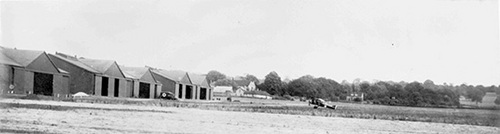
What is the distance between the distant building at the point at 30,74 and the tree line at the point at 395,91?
1180 cm

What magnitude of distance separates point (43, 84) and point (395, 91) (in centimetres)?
2435

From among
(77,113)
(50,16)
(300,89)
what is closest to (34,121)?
(77,113)

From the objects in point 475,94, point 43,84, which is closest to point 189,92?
point 43,84

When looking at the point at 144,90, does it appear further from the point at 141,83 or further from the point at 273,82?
the point at 273,82

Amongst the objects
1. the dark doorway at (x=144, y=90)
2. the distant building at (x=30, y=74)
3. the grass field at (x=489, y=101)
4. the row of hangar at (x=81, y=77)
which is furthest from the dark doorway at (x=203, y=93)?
the grass field at (x=489, y=101)

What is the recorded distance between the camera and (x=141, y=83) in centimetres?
2748

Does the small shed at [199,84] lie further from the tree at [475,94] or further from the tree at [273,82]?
the tree at [475,94]

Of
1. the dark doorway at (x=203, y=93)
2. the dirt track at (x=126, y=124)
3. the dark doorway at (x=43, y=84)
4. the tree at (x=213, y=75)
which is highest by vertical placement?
the tree at (x=213, y=75)

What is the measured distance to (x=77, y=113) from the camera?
61.4 feet

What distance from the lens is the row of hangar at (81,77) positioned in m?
22.9

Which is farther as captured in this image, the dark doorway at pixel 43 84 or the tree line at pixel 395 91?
the dark doorway at pixel 43 84

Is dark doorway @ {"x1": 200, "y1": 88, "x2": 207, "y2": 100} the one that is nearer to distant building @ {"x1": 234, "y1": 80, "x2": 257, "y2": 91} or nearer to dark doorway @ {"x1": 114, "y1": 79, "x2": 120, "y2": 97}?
dark doorway @ {"x1": 114, "y1": 79, "x2": 120, "y2": 97}

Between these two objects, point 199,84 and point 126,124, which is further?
point 199,84

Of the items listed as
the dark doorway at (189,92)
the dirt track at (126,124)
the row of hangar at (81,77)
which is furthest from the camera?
the dark doorway at (189,92)
